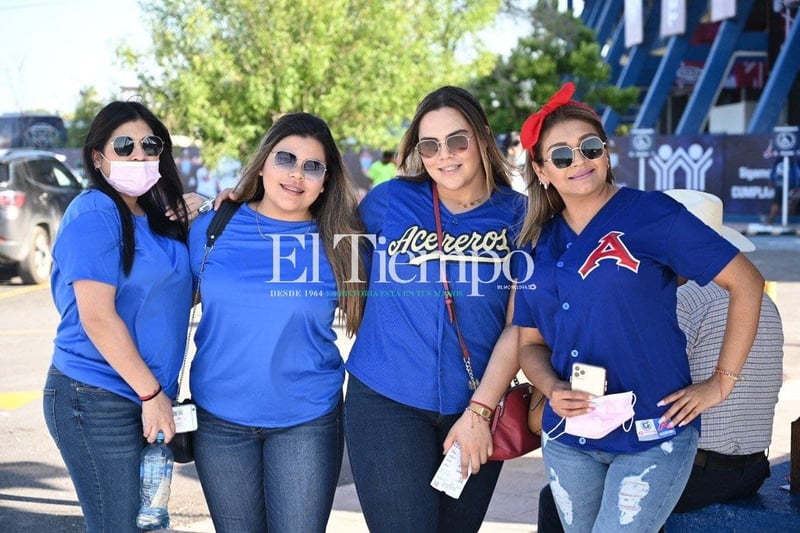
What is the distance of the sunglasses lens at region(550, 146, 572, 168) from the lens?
3.27m

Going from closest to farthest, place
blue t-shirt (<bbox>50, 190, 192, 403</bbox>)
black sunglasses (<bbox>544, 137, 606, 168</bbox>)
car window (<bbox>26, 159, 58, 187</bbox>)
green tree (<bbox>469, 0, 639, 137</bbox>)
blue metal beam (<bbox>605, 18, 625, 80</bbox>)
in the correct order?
black sunglasses (<bbox>544, 137, 606, 168</bbox>)
blue t-shirt (<bbox>50, 190, 192, 403</bbox>)
car window (<bbox>26, 159, 58, 187</bbox>)
green tree (<bbox>469, 0, 639, 137</bbox>)
blue metal beam (<bbox>605, 18, 625, 80</bbox>)

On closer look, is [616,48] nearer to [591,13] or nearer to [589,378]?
[591,13]

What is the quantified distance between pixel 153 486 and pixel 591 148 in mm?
1828

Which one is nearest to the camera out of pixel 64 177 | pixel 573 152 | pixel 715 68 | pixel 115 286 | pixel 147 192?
pixel 573 152

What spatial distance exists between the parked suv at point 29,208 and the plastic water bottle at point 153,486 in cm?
1223

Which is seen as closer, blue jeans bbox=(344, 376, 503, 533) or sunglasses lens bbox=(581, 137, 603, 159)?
sunglasses lens bbox=(581, 137, 603, 159)

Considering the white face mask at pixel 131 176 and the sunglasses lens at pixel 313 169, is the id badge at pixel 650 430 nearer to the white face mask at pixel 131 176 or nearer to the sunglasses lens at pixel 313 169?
the sunglasses lens at pixel 313 169

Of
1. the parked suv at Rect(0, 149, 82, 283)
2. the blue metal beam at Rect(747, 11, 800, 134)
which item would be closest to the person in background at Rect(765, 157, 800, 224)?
the blue metal beam at Rect(747, 11, 800, 134)

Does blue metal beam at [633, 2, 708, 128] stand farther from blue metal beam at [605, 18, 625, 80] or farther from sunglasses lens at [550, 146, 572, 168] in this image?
sunglasses lens at [550, 146, 572, 168]

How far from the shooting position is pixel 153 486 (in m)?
3.44

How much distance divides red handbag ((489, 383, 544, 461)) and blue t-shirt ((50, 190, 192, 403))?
3.76 ft

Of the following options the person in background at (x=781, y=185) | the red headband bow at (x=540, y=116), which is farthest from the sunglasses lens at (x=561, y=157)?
the person in background at (x=781, y=185)

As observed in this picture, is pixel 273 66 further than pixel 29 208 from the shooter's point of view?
Yes

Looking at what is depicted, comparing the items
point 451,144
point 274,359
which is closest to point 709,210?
point 451,144
